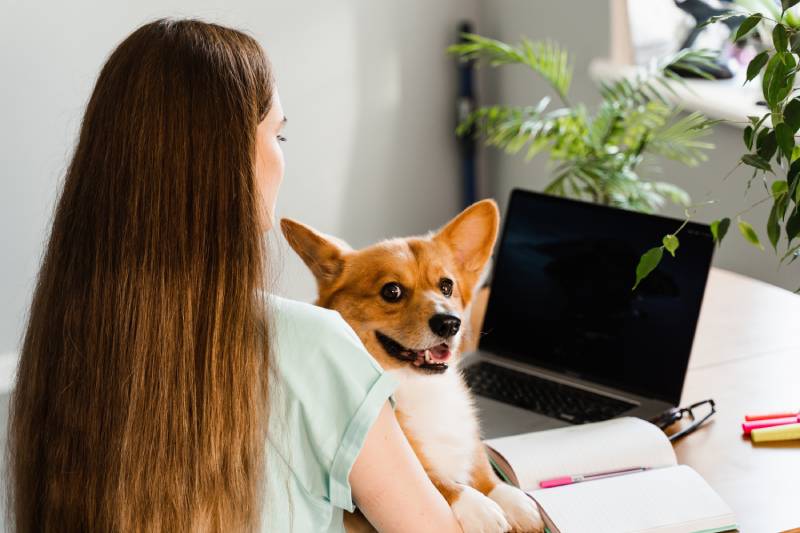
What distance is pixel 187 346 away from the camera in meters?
0.99

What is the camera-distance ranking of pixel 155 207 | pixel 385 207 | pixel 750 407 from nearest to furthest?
1. pixel 155 207
2. pixel 750 407
3. pixel 385 207

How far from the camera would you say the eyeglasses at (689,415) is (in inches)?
59.9

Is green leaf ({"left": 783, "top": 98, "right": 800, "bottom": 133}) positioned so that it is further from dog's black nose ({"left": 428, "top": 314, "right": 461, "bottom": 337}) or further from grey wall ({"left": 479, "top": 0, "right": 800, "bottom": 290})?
grey wall ({"left": 479, "top": 0, "right": 800, "bottom": 290})

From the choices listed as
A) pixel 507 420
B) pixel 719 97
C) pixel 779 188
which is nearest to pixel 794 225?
pixel 779 188

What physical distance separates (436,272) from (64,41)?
1.73m

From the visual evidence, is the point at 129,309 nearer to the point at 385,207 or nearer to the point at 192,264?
the point at 192,264

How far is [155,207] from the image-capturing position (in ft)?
3.22


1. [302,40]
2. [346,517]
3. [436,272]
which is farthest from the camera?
[302,40]

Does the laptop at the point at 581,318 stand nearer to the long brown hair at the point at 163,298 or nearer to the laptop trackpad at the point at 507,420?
the laptop trackpad at the point at 507,420

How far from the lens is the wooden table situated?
1.32m

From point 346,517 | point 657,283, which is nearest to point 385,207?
point 657,283

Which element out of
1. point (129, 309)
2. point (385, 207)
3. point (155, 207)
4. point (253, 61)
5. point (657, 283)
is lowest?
point (385, 207)

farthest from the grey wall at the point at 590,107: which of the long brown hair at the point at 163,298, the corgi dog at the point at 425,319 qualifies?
the long brown hair at the point at 163,298

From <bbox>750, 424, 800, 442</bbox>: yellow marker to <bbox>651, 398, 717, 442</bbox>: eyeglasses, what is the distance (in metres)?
0.10
